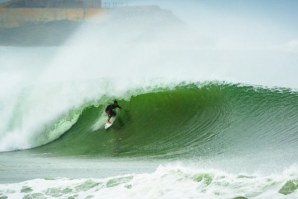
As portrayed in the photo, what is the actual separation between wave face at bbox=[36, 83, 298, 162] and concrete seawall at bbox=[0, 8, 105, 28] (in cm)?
6489

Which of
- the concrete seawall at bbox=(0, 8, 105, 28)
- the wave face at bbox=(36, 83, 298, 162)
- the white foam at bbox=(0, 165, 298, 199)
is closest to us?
the white foam at bbox=(0, 165, 298, 199)

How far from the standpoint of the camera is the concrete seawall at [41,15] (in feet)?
255

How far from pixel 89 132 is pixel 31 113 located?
11.0 ft

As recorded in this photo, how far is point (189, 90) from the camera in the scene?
13562mm

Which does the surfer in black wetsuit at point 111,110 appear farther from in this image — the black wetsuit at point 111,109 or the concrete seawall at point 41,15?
the concrete seawall at point 41,15

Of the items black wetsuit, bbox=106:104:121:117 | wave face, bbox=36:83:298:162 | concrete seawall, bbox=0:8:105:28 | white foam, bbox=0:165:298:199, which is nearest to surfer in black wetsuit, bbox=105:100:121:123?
black wetsuit, bbox=106:104:121:117

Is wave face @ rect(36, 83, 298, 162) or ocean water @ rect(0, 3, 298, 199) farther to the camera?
wave face @ rect(36, 83, 298, 162)

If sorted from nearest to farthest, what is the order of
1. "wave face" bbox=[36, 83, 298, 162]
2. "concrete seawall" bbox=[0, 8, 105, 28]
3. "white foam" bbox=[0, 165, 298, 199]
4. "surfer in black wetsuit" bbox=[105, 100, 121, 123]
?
"white foam" bbox=[0, 165, 298, 199], "wave face" bbox=[36, 83, 298, 162], "surfer in black wetsuit" bbox=[105, 100, 121, 123], "concrete seawall" bbox=[0, 8, 105, 28]

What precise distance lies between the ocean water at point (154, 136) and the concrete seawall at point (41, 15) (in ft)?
193

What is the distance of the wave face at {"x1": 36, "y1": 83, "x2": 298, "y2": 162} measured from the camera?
30.0ft

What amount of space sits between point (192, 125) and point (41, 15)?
71421 millimetres

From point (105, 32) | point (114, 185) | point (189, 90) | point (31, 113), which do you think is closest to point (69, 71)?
point (31, 113)

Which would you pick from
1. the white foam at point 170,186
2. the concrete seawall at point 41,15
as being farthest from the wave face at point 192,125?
the concrete seawall at point 41,15

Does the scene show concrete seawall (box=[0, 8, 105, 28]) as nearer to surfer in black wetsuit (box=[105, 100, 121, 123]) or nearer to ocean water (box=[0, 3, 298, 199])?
ocean water (box=[0, 3, 298, 199])
